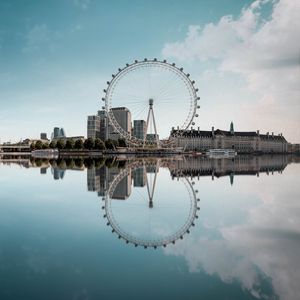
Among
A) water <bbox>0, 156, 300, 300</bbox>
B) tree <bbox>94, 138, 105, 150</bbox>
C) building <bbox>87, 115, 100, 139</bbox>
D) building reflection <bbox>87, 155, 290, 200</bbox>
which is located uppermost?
building <bbox>87, 115, 100, 139</bbox>

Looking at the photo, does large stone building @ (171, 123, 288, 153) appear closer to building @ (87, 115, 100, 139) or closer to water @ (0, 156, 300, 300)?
building @ (87, 115, 100, 139)

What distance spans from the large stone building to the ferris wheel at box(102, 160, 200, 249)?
5110 inches

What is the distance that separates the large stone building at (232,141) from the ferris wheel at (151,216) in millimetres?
129789

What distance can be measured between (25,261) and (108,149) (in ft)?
A: 327

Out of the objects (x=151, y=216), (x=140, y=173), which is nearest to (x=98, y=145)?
(x=140, y=173)

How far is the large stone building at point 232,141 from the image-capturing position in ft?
496

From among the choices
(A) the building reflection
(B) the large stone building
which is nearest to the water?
(A) the building reflection

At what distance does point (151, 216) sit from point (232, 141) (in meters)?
159

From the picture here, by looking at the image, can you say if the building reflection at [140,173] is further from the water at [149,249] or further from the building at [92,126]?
the building at [92,126]

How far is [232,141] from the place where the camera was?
16388 cm

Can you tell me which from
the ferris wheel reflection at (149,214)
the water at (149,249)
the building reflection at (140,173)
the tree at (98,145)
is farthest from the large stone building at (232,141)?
the water at (149,249)

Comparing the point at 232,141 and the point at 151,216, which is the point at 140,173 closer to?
the point at 151,216

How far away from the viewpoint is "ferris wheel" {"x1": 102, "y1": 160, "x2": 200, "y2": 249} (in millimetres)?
7465

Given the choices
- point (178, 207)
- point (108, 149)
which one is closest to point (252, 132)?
point (108, 149)
